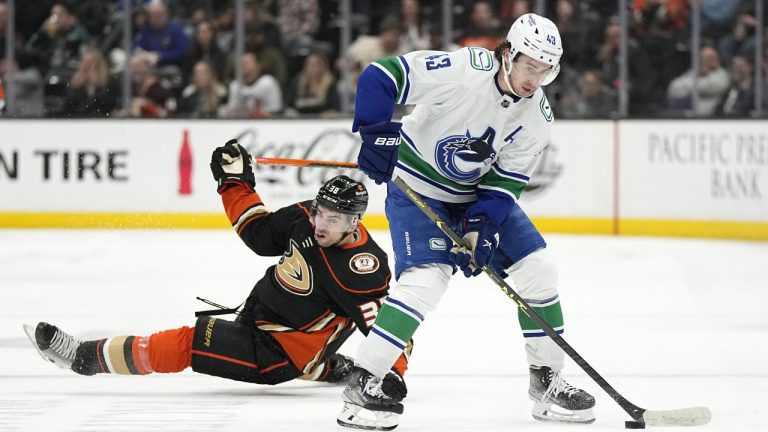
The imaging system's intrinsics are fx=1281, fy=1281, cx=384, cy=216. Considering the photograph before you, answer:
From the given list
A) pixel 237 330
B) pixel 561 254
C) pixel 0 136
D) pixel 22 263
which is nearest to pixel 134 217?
pixel 0 136

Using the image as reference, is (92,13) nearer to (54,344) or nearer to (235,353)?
(54,344)

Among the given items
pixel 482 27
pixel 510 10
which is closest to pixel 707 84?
pixel 510 10

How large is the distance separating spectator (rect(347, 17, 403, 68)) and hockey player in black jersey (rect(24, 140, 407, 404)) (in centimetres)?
533

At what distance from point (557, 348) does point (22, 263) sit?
4.33m

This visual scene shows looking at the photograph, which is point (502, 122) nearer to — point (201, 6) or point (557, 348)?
point (557, 348)

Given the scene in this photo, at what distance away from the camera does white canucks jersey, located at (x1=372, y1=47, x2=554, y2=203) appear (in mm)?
3625

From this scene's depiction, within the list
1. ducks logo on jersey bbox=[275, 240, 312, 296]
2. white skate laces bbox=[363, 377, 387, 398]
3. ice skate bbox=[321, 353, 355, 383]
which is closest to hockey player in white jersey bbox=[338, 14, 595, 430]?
white skate laces bbox=[363, 377, 387, 398]

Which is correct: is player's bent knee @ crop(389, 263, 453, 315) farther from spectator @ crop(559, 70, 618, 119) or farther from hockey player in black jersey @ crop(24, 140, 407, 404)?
spectator @ crop(559, 70, 618, 119)

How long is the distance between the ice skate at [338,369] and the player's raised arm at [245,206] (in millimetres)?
410

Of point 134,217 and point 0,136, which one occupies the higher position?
point 0,136

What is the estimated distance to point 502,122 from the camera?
12.1 feet

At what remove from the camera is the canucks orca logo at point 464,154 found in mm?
3699

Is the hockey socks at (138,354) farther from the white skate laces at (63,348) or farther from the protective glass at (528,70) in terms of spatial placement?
the protective glass at (528,70)

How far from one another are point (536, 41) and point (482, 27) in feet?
18.8
